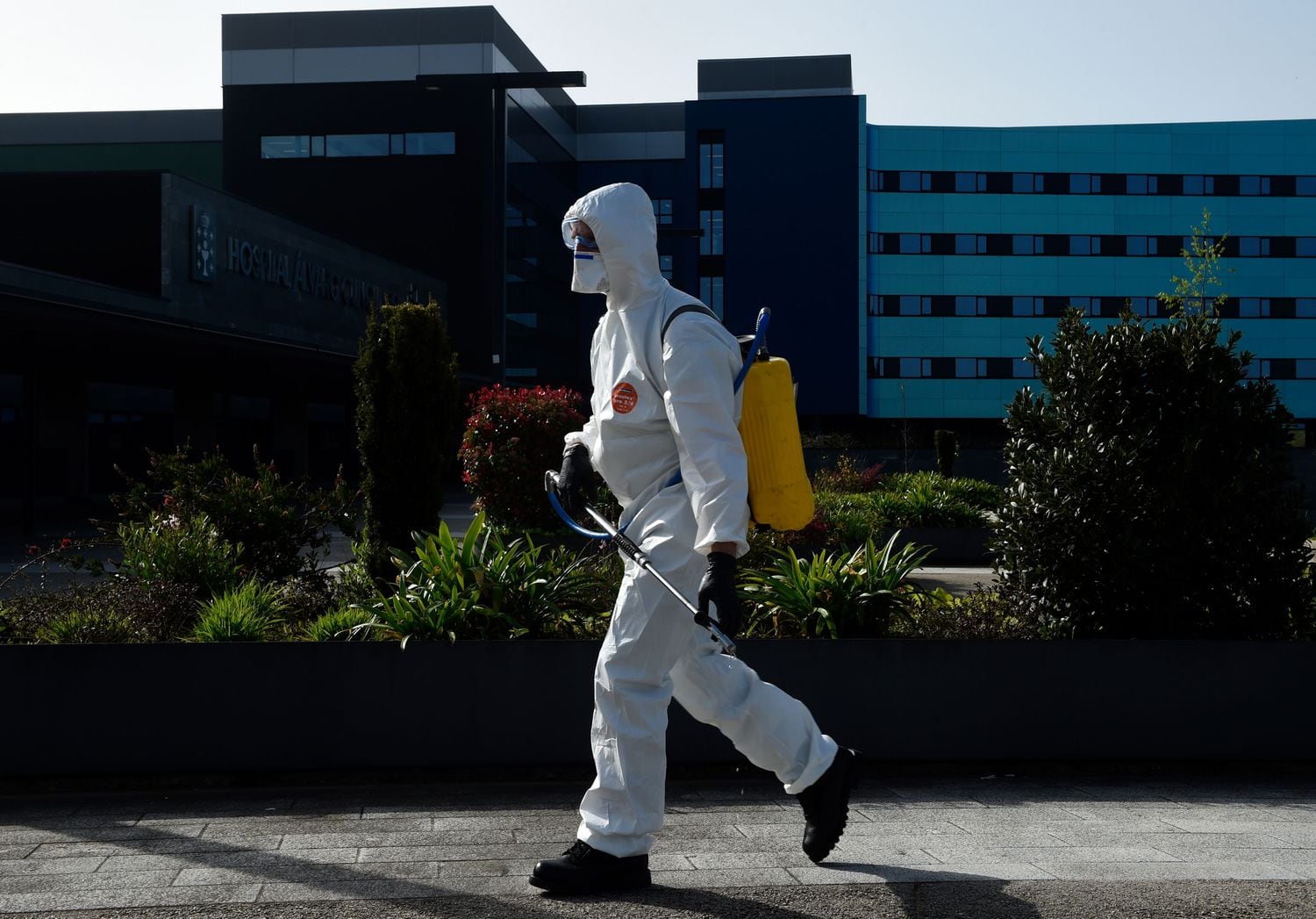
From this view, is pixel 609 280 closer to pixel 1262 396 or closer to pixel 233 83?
pixel 1262 396

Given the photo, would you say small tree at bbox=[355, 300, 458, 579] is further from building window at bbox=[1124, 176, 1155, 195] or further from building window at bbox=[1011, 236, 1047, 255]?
building window at bbox=[1124, 176, 1155, 195]

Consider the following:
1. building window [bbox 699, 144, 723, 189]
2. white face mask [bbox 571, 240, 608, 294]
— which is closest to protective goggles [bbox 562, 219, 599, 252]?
white face mask [bbox 571, 240, 608, 294]

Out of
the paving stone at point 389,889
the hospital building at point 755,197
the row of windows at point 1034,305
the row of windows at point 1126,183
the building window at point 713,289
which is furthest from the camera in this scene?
the row of windows at point 1126,183

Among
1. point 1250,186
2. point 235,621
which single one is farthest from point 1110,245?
point 235,621

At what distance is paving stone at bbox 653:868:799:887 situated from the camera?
4141 mm

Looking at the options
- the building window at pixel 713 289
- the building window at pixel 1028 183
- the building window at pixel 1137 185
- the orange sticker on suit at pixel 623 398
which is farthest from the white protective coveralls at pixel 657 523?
the building window at pixel 1137 185

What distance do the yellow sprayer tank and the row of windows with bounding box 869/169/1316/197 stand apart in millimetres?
61085

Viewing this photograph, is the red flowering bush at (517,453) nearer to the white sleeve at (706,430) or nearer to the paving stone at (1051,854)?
the paving stone at (1051,854)

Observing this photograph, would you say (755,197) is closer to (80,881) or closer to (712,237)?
(712,237)

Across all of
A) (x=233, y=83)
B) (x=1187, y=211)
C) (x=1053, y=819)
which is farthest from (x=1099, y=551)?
(x=1187, y=211)

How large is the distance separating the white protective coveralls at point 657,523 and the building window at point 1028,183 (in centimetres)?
6211

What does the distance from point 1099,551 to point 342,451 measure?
37.5 m

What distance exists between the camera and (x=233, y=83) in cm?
5000

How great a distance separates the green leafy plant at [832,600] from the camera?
21.5ft
